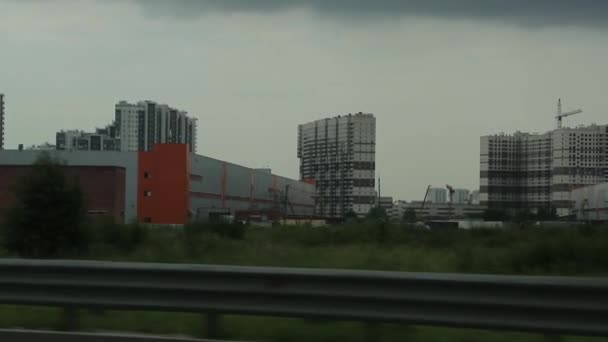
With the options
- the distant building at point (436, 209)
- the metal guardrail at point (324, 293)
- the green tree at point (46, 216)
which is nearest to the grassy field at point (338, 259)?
the metal guardrail at point (324, 293)

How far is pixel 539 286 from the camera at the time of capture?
278 inches

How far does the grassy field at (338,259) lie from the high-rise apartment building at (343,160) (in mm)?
40502

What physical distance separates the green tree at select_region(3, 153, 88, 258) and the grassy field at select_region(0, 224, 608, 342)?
96cm

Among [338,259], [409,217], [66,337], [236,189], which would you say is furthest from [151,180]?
[66,337]

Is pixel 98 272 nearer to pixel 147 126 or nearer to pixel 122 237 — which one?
pixel 122 237

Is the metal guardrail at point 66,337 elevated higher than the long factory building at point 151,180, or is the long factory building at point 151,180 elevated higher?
the long factory building at point 151,180

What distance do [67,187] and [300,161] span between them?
77271mm

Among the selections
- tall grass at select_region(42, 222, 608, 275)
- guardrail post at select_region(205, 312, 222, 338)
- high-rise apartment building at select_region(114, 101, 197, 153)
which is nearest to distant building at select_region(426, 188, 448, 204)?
high-rise apartment building at select_region(114, 101, 197, 153)

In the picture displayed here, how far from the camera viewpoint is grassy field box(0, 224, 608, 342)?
27.1 feet

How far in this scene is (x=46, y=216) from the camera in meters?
A: 24.1

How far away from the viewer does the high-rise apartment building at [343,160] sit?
258 ft

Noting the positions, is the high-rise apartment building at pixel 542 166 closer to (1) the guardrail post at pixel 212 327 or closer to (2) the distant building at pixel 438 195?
(2) the distant building at pixel 438 195

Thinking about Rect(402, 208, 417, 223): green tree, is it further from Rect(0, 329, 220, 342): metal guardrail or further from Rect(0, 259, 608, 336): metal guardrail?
Rect(0, 329, 220, 342): metal guardrail

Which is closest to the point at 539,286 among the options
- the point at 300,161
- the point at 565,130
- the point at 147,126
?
the point at 565,130
